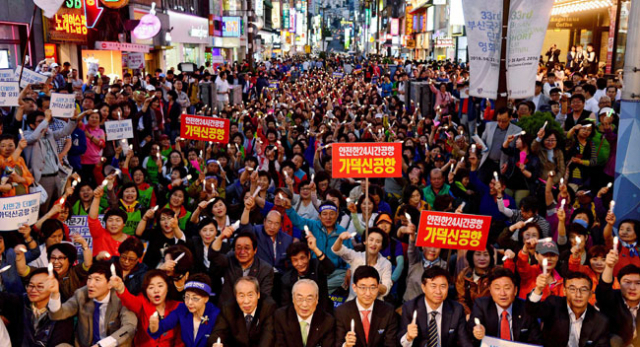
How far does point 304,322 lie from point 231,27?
52930 millimetres

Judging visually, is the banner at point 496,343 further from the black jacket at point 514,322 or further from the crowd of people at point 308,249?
the black jacket at point 514,322

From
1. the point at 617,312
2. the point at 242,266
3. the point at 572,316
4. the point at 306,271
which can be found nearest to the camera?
the point at 572,316

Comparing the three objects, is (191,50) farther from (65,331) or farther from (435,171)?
(65,331)

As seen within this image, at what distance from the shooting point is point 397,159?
768 centimetres

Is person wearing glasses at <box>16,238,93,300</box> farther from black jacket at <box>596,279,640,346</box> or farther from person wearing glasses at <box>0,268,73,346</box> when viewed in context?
black jacket at <box>596,279,640,346</box>

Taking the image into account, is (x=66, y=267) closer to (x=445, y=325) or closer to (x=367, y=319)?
(x=367, y=319)

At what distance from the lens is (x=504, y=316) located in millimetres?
5676

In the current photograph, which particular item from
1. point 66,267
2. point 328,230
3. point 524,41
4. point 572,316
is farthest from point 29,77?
point 572,316

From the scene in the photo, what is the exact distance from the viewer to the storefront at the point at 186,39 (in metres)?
41.3

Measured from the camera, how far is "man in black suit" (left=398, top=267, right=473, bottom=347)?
5.71 meters

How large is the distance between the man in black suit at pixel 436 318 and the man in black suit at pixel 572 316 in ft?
1.88

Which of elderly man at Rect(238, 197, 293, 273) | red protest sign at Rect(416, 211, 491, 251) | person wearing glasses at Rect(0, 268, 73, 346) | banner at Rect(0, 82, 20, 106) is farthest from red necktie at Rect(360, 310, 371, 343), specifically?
banner at Rect(0, 82, 20, 106)

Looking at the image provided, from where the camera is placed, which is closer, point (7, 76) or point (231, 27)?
point (7, 76)

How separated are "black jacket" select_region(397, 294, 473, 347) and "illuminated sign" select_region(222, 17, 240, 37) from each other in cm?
5259
